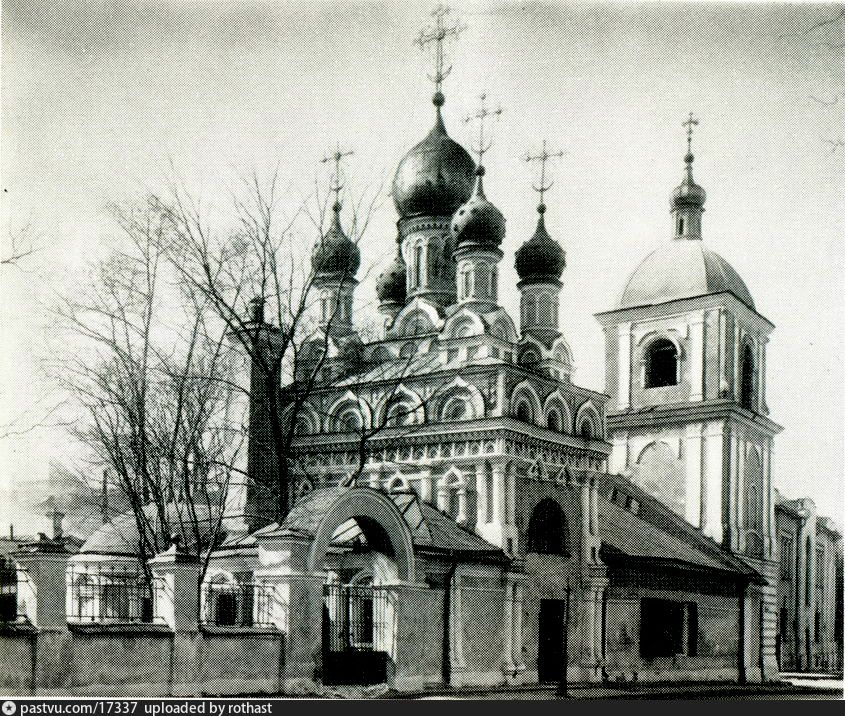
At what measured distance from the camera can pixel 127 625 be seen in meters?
15.3

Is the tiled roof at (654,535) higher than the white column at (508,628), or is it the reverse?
the tiled roof at (654,535)

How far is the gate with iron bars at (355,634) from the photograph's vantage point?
17641 millimetres

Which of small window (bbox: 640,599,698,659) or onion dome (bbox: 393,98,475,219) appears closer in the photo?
small window (bbox: 640,599,698,659)

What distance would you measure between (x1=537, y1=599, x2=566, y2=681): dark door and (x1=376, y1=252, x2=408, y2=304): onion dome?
933cm

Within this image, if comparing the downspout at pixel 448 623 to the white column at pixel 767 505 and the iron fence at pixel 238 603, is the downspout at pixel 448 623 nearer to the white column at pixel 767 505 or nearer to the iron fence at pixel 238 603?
the iron fence at pixel 238 603

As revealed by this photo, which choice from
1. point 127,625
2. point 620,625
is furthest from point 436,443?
point 127,625

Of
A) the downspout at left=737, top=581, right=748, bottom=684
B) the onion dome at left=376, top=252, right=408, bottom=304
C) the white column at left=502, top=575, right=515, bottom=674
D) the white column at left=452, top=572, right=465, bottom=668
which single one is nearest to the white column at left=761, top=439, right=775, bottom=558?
the downspout at left=737, top=581, right=748, bottom=684

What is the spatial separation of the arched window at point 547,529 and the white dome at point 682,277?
352 inches

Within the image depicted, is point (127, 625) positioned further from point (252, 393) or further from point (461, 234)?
point (461, 234)

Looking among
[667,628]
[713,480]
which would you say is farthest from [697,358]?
[667,628]

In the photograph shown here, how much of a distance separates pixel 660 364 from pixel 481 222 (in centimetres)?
853

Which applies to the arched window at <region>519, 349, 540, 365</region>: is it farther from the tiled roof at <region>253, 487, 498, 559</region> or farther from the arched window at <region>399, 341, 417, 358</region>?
the tiled roof at <region>253, 487, 498, 559</region>

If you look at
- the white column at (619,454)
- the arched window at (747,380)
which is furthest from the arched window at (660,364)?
the arched window at (747,380)

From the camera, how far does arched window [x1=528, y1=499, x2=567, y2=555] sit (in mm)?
23562
